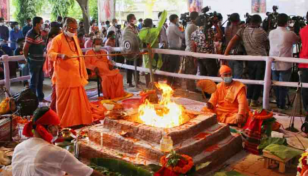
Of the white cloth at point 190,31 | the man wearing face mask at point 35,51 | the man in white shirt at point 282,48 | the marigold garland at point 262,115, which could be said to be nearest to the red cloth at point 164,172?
the marigold garland at point 262,115

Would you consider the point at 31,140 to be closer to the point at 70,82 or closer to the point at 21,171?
the point at 21,171

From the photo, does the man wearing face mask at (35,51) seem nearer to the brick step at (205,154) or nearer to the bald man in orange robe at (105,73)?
the bald man in orange robe at (105,73)

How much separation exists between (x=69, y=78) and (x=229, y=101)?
2782mm

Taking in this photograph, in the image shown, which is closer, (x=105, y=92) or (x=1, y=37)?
(x=105, y=92)

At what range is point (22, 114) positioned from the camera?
6.31 meters

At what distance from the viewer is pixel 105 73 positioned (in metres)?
8.28

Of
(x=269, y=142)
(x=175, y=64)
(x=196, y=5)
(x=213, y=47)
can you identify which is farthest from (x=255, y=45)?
(x=196, y=5)

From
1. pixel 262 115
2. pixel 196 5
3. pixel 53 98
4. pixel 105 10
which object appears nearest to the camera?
pixel 262 115

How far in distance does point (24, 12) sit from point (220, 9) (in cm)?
1344

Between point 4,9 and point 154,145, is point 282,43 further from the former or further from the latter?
point 4,9

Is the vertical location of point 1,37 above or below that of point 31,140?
above

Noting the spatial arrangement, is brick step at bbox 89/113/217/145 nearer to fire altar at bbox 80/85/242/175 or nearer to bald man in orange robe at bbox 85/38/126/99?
fire altar at bbox 80/85/242/175

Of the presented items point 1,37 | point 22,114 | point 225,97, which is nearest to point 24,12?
point 1,37

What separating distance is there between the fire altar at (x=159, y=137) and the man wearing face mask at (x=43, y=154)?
5.04 feet
